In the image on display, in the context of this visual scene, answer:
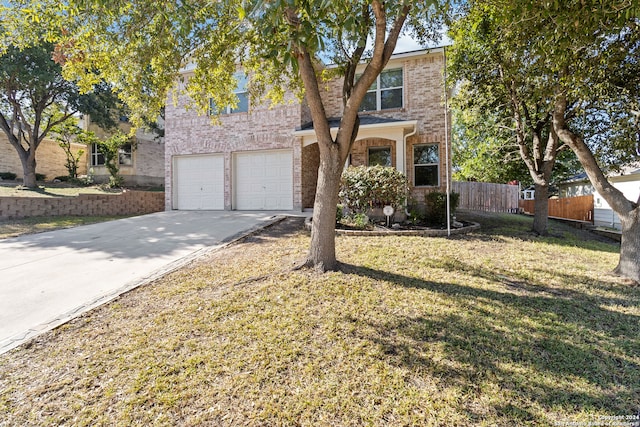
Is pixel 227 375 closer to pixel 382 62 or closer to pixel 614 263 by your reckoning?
pixel 382 62

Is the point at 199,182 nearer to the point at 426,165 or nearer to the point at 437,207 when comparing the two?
the point at 426,165

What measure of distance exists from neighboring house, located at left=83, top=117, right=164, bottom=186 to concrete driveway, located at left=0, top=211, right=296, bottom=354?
12274 millimetres

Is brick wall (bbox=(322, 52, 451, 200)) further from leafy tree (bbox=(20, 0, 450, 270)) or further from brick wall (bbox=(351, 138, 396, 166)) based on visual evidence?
leafy tree (bbox=(20, 0, 450, 270))

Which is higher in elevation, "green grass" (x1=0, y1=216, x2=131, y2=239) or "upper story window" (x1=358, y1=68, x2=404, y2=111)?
"upper story window" (x1=358, y1=68, x2=404, y2=111)

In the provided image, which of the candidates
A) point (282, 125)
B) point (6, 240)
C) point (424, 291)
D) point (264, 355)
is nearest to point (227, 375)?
point (264, 355)

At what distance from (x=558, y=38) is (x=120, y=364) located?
6.99m

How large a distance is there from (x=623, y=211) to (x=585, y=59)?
2.85 metres

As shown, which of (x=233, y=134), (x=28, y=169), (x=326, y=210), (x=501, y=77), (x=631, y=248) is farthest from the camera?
(x=28, y=169)

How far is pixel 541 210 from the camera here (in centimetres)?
987

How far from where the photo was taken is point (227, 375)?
2.91m

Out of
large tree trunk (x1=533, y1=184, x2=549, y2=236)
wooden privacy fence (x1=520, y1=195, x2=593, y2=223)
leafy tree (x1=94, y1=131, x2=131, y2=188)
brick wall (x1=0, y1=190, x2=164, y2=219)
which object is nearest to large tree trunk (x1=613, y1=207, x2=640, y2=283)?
large tree trunk (x1=533, y1=184, x2=549, y2=236)

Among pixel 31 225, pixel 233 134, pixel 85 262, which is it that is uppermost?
pixel 233 134

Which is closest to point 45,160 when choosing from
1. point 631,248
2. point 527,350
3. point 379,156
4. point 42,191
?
point 42,191

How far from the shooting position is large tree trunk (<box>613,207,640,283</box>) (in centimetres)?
546
